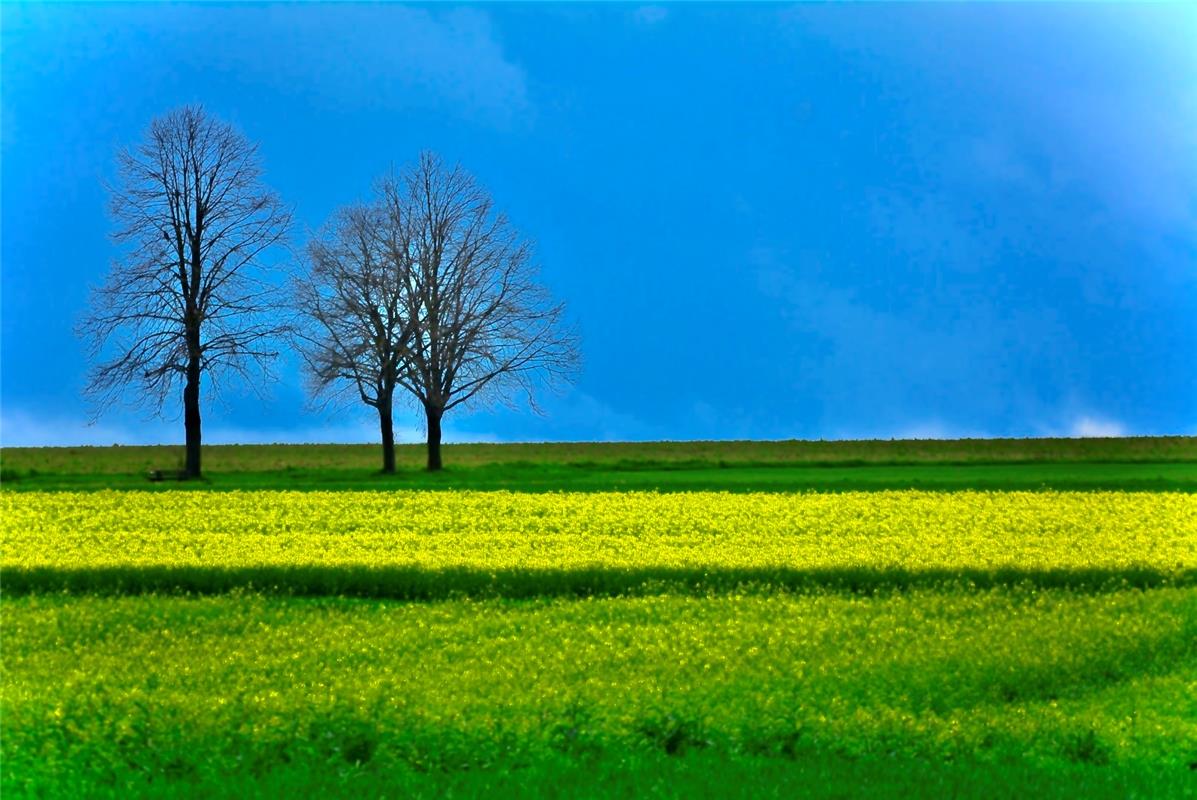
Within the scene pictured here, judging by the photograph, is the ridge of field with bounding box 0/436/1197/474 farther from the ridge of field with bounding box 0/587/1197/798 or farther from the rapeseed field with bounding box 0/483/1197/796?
the ridge of field with bounding box 0/587/1197/798

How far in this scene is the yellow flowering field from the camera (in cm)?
1975

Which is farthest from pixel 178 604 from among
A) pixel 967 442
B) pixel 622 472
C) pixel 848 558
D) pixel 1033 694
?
pixel 967 442

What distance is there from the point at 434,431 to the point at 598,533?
906 inches

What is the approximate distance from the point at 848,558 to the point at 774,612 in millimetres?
4043

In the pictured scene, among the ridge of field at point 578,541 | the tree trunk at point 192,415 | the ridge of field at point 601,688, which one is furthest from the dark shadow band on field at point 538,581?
the tree trunk at point 192,415

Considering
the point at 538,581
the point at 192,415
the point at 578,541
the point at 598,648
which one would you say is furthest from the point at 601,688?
the point at 192,415

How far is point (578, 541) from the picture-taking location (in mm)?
22156

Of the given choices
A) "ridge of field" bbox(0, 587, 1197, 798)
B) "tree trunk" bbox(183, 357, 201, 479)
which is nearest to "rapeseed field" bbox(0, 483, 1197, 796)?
"ridge of field" bbox(0, 587, 1197, 798)

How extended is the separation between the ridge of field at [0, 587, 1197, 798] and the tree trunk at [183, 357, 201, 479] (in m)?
22.7

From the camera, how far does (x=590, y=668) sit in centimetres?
1320

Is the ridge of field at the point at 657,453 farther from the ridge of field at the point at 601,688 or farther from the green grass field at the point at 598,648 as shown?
the ridge of field at the point at 601,688

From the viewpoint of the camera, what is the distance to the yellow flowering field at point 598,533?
64.8ft

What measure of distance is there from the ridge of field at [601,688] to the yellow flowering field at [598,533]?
1.99 meters

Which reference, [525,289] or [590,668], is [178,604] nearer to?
[590,668]
